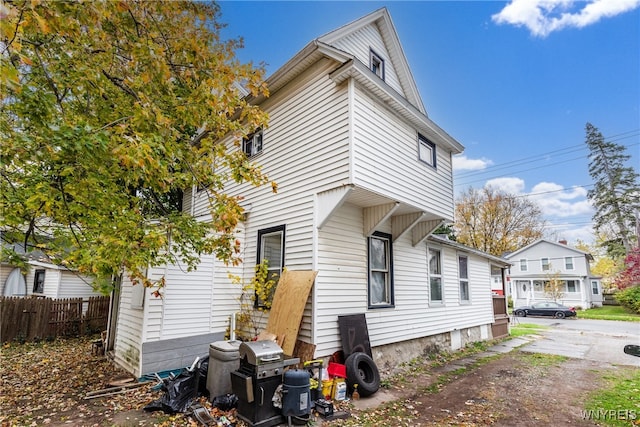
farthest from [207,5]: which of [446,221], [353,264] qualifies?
[446,221]

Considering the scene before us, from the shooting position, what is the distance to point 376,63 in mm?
8555

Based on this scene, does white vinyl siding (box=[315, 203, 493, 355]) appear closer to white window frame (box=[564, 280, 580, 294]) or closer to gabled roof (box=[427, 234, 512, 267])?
gabled roof (box=[427, 234, 512, 267])

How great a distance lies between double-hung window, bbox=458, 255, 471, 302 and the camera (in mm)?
11031

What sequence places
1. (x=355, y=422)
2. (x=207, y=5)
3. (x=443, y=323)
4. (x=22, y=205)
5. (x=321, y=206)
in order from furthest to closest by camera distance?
1. (x=443, y=323)
2. (x=207, y=5)
3. (x=321, y=206)
4. (x=355, y=422)
5. (x=22, y=205)

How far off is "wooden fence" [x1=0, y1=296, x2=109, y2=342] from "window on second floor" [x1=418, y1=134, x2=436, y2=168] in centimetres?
1258

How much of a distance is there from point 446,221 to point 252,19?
25.0ft

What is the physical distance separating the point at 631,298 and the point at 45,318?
37479 millimetres

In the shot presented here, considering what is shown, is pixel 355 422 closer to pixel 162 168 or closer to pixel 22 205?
pixel 162 168

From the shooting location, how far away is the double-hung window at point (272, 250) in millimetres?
7188

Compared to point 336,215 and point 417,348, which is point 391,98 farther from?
point 417,348

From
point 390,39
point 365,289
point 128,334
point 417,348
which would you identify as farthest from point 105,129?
point 417,348

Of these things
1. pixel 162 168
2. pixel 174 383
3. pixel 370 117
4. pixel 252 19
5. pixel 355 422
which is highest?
pixel 252 19

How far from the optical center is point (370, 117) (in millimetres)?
6641

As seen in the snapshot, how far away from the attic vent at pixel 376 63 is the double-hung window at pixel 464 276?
6.82 m
